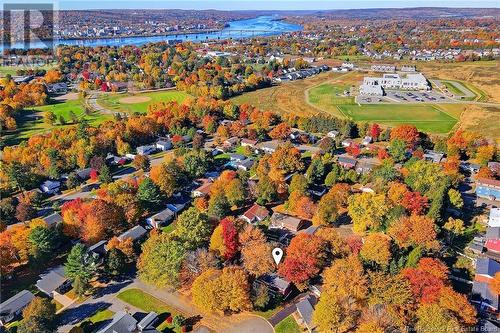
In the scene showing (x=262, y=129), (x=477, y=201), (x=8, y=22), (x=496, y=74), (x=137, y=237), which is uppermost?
(x=8, y=22)

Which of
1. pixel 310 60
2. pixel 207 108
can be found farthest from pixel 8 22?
pixel 207 108

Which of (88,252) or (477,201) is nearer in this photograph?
(88,252)

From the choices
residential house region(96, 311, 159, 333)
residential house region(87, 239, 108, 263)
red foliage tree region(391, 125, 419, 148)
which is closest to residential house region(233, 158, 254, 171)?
residential house region(87, 239, 108, 263)

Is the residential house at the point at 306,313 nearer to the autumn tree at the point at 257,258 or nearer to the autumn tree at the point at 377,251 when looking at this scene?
the autumn tree at the point at 257,258

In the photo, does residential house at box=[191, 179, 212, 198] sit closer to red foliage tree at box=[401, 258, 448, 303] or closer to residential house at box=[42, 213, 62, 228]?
residential house at box=[42, 213, 62, 228]

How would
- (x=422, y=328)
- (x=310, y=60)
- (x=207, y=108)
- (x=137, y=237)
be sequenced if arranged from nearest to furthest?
1. (x=422, y=328)
2. (x=137, y=237)
3. (x=207, y=108)
4. (x=310, y=60)

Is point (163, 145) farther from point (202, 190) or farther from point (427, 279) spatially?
point (427, 279)

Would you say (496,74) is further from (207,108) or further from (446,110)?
(207,108)

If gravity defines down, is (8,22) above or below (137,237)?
above
